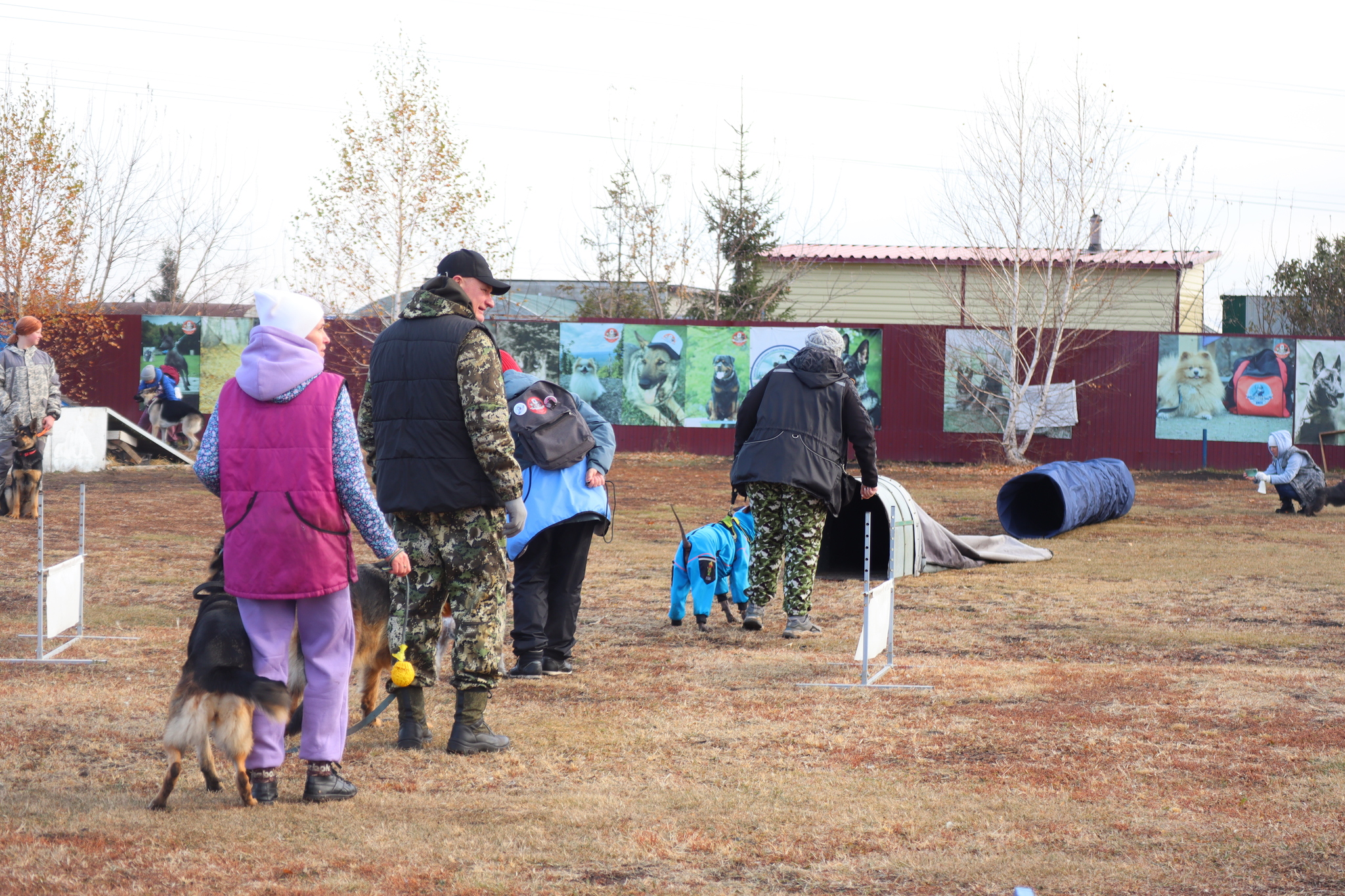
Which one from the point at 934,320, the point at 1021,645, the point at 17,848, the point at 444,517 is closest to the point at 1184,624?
the point at 1021,645

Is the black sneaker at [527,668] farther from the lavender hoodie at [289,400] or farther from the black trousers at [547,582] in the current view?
the lavender hoodie at [289,400]

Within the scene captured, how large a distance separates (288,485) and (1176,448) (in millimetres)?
20602

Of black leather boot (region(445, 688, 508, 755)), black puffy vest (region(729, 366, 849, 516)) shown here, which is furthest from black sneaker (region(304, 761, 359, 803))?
black puffy vest (region(729, 366, 849, 516))

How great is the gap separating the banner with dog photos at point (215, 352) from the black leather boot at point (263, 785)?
67.3 feet

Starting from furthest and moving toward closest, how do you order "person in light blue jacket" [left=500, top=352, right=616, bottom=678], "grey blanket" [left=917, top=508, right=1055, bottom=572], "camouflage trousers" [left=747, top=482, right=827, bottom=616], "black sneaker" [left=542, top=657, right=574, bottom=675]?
"grey blanket" [left=917, top=508, right=1055, bottom=572], "camouflage trousers" [left=747, top=482, right=827, bottom=616], "black sneaker" [left=542, top=657, right=574, bottom=675], "person in light blue jacket" [left=500, top=352, right=616, bottom=678]

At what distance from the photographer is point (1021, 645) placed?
283 inches

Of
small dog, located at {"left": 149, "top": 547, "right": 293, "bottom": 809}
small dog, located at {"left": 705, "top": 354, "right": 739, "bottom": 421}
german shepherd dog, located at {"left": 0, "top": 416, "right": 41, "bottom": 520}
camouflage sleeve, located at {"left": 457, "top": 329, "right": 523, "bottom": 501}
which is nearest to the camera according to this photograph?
small dog, located at {"left": 149, "top": 547, "right": 293, "bottom": 809}

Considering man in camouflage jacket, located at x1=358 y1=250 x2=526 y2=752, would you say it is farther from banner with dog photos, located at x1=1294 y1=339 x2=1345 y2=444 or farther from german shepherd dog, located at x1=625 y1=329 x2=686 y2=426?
banner with dog photos, located at x1=1294 y1=339 x2=1345 y2=444

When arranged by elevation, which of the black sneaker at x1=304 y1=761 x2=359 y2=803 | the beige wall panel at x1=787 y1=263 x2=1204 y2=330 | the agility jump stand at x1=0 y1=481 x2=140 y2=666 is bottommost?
the black sneaker at x1=304 y1=761 x2=359 y2=803

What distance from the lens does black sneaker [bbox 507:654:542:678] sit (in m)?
6.19

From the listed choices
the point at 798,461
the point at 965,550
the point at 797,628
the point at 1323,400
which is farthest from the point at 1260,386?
the point at 798,461

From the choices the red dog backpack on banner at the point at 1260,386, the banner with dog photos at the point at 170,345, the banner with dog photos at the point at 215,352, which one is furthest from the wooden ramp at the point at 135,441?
the red dog backpack on banner at the point at 1260,386

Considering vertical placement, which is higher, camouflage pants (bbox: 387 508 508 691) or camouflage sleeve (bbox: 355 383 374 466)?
camouflage sleeve (bbox: 355 383 374 466)

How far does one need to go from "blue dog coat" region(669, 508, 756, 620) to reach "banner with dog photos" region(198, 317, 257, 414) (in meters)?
17.8
